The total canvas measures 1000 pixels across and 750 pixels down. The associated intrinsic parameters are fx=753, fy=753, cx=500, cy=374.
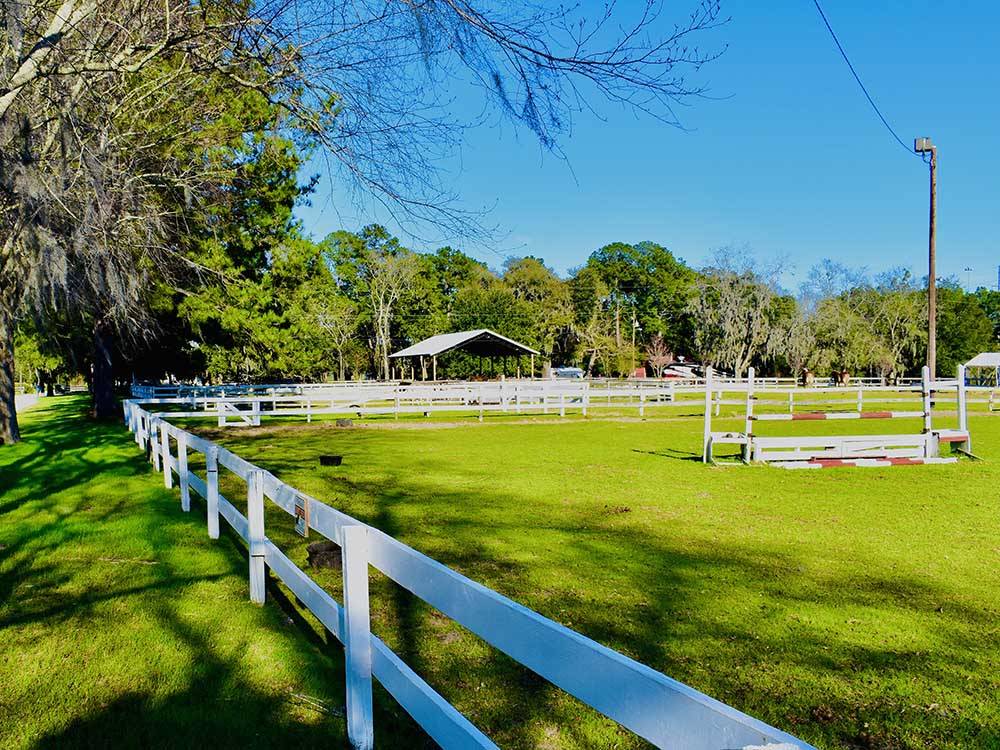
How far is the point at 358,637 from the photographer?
3.37 metres

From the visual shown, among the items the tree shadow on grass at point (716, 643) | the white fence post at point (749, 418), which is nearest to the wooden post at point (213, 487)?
the tree shadow on grass at point (716, 643)

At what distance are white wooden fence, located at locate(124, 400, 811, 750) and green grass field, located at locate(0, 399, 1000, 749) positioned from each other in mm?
454

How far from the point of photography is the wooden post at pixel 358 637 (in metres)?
3.33

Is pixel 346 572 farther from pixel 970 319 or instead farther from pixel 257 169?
pixel 970 319

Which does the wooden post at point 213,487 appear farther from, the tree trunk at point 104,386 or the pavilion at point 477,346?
the pavilion at point 477,346

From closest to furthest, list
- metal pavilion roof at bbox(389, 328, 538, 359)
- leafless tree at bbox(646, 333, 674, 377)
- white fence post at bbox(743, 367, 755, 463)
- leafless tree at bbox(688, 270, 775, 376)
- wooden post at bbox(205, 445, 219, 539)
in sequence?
wooden post at bbox(205, 445, 219, 539), white fence post at bbox(743, 367, 755, 463), metal pavilion roof at bbox(389, 328, 538, 359), leafless tree at bbox(688, 270, 775, 376), leafless tree at bbox(646, 333, 674, 377)

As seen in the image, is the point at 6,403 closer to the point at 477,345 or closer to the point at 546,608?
the point at 546,608

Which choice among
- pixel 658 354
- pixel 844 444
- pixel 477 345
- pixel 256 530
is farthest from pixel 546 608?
pixel 658 354

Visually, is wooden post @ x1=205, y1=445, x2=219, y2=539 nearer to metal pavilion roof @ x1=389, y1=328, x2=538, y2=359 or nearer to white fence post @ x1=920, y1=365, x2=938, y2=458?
white fence post @ x1=920, y1=365, x2=938, y2=458

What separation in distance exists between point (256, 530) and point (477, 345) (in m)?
38.0

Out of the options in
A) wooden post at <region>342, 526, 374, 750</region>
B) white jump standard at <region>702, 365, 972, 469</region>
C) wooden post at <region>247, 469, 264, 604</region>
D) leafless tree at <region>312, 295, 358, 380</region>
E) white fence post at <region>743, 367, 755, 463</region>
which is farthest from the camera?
leafless tree at <region>312, 295, 358, 380</region>

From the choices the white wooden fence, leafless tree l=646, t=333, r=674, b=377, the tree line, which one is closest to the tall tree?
the tree line

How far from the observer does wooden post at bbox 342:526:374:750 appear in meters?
3.33

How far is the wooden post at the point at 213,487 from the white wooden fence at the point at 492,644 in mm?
2330
